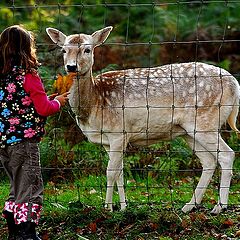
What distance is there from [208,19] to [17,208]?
35.4ft

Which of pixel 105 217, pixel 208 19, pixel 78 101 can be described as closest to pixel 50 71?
pixel 78 101

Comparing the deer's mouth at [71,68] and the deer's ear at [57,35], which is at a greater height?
the deer's ear at [57,35]

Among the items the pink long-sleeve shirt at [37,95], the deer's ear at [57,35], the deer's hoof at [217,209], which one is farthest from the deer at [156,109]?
the pink long-sleeve shirt at [37,95]

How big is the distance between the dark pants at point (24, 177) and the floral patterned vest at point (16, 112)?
77 mm

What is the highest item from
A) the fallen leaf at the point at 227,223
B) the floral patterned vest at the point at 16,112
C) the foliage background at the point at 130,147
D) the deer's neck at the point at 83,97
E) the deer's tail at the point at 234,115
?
the floral patterned vest at the point at 16,112

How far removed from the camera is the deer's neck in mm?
7613

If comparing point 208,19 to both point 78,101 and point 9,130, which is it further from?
point 9,130

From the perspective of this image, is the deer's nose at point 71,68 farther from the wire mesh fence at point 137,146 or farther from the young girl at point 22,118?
the young girl at point 22,118

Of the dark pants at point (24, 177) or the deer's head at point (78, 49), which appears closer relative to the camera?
the dark pants at point (24, 177)

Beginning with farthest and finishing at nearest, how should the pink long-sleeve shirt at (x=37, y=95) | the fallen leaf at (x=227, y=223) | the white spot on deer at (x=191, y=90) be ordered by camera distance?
the white spot on deer at (x=191, y=90) → the fallen leaf at (x=227, y=223) → the pink long-sleeve shirt at (x=37, y=95)

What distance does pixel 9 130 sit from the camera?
20.6ft

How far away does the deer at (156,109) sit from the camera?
7.56 m

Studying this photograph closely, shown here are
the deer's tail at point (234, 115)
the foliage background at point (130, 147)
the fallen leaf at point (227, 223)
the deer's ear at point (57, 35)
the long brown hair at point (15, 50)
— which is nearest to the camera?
the long brown hair at point (15, 50)

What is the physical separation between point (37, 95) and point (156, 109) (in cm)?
177
